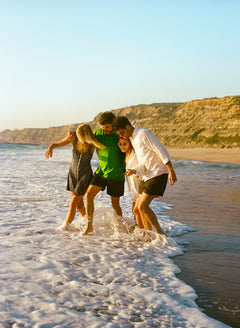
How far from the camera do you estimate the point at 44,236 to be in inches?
226

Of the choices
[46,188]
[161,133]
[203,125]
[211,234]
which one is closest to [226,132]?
[203,125]

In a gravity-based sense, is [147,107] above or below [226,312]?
above

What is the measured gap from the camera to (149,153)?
522 cm

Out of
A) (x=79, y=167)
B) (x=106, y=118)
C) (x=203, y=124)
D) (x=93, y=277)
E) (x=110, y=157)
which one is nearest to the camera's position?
(x=93, y=277)

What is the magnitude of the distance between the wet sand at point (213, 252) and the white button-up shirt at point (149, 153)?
1.22 meters

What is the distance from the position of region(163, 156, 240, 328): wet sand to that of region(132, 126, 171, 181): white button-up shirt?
47.9 inches

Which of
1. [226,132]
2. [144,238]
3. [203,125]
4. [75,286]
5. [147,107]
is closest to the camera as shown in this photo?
[75,286]

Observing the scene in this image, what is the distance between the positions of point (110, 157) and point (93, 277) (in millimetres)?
2181

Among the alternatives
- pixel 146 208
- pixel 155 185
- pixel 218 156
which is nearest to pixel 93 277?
pixel 146 208

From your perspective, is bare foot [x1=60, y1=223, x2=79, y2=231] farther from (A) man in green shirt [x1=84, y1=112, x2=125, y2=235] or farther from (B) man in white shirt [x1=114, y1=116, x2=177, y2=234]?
(B) man in white shirt [x1=114, y1=116, x2=177, y2=234]

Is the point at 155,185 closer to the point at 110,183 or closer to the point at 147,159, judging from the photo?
the point at 147,159

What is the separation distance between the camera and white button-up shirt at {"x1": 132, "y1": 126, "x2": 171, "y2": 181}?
5102mm

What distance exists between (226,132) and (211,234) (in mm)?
48466

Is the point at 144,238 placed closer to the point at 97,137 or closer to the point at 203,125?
the point at 97,137
